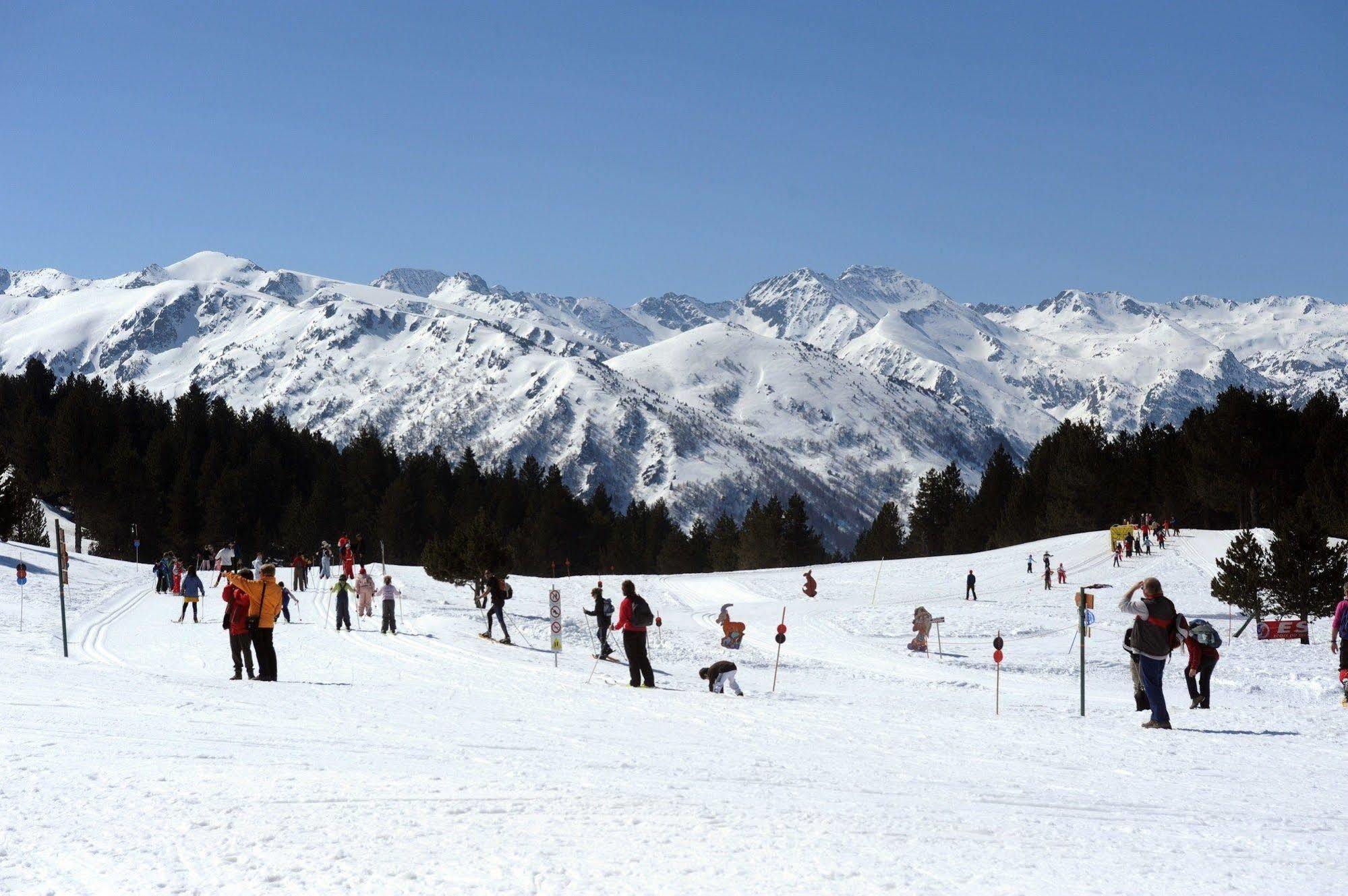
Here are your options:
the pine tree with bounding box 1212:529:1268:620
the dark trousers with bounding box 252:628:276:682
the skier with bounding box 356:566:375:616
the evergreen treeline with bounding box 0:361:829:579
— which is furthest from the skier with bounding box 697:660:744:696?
the evergreen treeline with bounding box 0:361:829:579

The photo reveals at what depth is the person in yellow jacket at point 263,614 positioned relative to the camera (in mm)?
17000

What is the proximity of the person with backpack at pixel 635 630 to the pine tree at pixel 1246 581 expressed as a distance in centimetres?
2824

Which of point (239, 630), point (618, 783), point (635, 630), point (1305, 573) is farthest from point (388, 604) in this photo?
point (1305, 573)

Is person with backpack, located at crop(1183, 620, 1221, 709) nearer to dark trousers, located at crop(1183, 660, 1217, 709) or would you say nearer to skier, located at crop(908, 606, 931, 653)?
dark trousers, located at crop(1183, 660, 1217, 709)

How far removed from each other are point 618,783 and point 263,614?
9.72m

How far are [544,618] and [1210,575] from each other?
33.1 meters

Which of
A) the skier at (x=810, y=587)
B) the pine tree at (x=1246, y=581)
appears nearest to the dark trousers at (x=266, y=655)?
the pine tree at (x=1246, y=581)

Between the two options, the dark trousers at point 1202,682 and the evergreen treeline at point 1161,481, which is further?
the evergreen treeline at point 1161,481

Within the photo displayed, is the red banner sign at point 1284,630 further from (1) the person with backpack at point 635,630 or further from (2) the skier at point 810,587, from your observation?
(1) the person with backpack at point 635,630

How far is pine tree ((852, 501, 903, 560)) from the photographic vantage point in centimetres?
10969

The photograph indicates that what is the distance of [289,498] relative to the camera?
339 ft

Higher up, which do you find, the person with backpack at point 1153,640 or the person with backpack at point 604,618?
the person with backpack at point 1153,640

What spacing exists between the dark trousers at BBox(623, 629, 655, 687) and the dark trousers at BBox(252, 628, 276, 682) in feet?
16.3

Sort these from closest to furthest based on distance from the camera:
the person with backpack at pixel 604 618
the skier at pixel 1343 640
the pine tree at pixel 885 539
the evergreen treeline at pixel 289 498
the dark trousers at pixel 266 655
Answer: the dark trousers at pixel 266 655
the skier at pixel 1343 640
the person with backpack at pixel 604 618
the evergreen treeline at pixel 289 498
the pine tree at pixel 885 539
